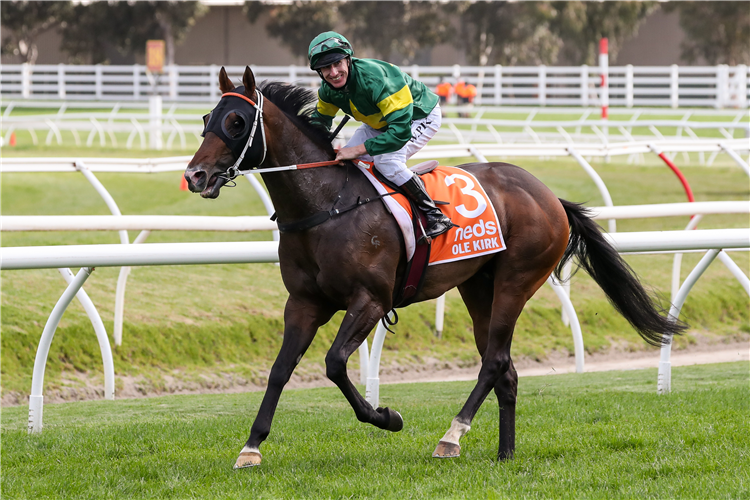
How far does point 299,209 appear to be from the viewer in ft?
11.7

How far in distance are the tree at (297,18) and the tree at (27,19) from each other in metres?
7.03

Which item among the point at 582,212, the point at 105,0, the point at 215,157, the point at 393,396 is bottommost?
the point at 393,396

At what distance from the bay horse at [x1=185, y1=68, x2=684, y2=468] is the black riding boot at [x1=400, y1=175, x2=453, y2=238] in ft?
0.50

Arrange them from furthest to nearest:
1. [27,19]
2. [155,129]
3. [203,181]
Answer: [27,19] < [155,129] < [203,181]

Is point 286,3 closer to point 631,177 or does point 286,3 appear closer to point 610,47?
point 610,47

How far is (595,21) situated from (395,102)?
33.9 metres

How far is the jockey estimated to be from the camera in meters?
3.58

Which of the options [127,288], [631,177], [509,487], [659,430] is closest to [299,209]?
[509,487]

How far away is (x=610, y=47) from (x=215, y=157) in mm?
35762

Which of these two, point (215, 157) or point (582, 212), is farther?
point (582, 212)

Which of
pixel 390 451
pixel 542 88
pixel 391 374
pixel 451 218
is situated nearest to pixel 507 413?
pixel 390 451

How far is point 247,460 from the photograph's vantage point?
338cm

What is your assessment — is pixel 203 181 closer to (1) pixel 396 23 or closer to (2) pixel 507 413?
(2) pixel 507 413

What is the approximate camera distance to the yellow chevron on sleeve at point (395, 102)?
3.64 metres
